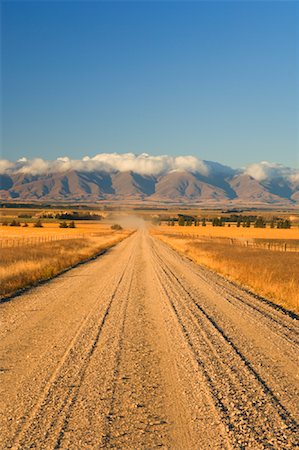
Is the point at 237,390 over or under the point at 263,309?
over

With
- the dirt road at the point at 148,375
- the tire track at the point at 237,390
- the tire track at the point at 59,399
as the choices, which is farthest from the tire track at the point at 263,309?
the tire track at the point at 59,399

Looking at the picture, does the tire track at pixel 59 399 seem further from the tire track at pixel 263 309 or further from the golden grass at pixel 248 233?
the golden grass at pixel 248 233

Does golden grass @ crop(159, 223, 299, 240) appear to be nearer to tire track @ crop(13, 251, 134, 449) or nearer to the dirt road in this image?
the dirt road

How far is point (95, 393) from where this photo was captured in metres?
7.41

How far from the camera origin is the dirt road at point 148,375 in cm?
607

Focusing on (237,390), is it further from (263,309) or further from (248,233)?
(248,233)

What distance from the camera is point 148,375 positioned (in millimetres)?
8383

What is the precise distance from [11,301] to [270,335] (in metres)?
9.08

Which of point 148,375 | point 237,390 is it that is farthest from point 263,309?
point 237,390

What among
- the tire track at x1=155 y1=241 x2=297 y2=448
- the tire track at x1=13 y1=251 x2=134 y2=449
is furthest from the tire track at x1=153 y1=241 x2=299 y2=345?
the tire track at x1=13 y1=251 x2=134 y2=449

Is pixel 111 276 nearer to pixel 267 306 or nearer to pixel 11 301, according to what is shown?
pixel 11 301

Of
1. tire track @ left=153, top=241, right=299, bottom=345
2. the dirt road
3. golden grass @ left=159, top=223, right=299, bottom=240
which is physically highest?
the dirt road

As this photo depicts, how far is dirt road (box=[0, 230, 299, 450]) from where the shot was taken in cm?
607

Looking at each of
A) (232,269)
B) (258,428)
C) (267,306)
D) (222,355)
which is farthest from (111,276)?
(258,428)
